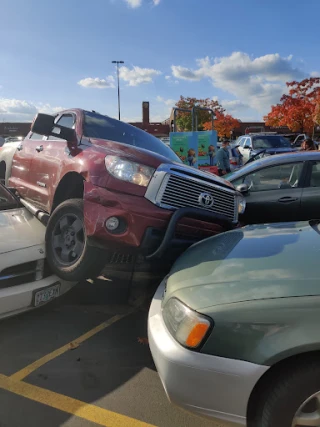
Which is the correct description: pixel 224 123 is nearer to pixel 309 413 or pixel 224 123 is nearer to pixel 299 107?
pixel 299 107

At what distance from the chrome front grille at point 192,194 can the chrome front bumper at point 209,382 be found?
1625mm

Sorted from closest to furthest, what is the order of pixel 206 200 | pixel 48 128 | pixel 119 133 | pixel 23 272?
pixel 23 272, pixel 206 200, pixel 48 128, pixel 119 133

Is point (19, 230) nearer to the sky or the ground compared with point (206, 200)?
nearer to the ground

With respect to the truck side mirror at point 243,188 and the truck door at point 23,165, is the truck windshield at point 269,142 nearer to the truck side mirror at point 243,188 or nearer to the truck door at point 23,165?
the truck side mirror at point 243,188

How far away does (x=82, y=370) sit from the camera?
314cm

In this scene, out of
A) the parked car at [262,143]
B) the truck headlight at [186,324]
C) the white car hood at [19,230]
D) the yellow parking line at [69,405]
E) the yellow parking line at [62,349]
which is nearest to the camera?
the truck headlight at [186,324]

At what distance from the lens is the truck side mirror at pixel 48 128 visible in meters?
4.12

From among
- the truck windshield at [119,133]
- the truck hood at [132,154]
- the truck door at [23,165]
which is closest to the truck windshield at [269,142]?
the truck windshield at [119,133]

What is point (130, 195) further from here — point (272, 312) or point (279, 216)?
point (279, 216)

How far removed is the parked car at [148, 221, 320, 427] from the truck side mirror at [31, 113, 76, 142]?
252 centimetres

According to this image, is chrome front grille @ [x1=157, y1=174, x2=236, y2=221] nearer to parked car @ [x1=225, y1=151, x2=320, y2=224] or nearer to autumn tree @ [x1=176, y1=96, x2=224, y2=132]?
parked car @ [x1=225, y1=151, x2=320, y2=224]

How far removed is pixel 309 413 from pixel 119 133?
12.6ft

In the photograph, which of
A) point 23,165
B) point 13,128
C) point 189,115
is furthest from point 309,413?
point 13,128

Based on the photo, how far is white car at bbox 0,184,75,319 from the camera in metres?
3.51
